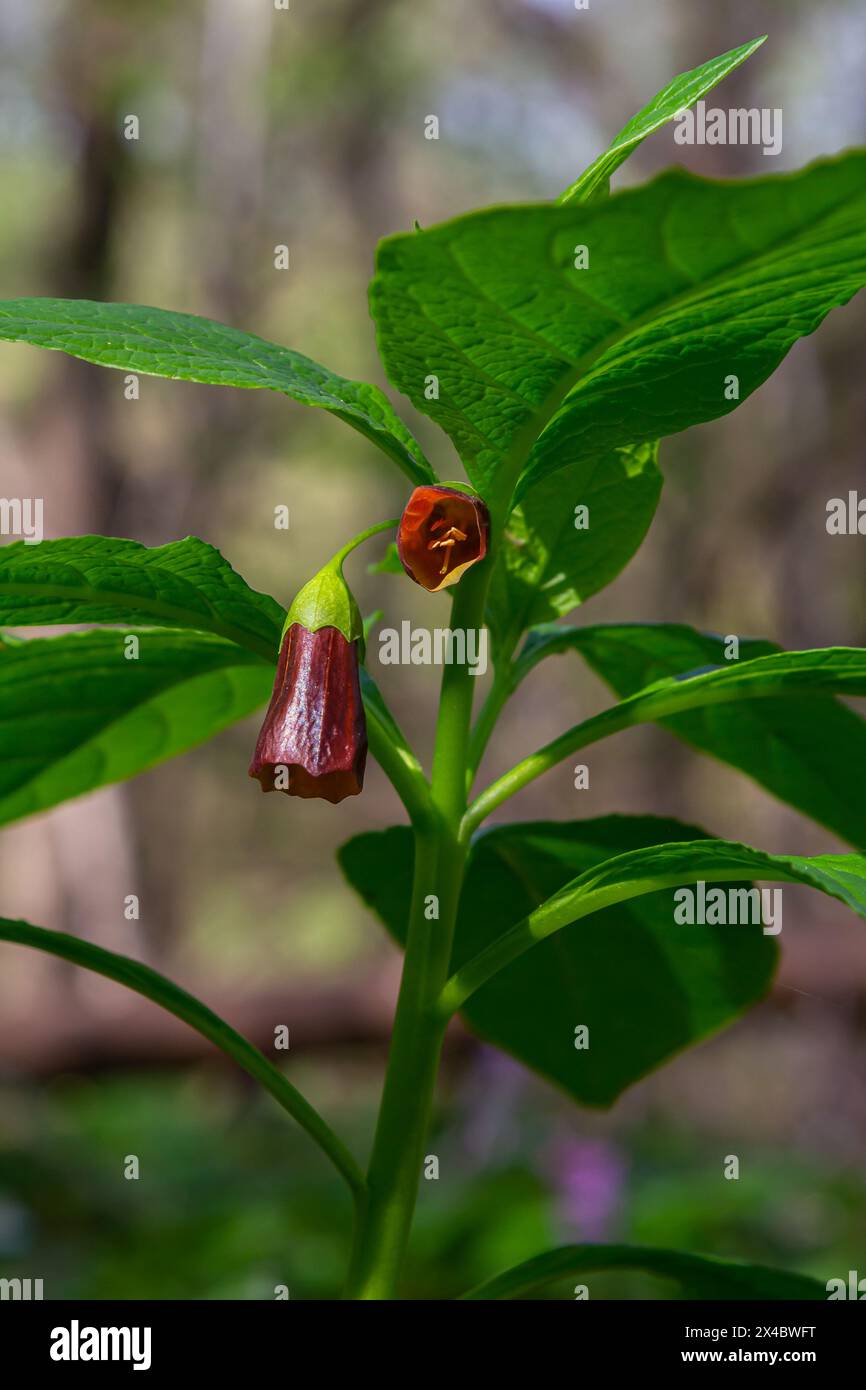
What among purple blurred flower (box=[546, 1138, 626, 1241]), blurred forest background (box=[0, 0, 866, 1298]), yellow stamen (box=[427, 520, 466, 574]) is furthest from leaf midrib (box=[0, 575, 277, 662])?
purple blurred flower (box=[546, 1138, 626, 1241])

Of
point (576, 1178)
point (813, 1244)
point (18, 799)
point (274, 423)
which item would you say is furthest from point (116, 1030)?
point (274, 423)

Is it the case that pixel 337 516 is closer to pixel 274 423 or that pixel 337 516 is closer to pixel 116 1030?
pixel 274 423

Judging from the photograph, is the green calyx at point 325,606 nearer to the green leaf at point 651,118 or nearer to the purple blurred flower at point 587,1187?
the green leaf at point 651,118

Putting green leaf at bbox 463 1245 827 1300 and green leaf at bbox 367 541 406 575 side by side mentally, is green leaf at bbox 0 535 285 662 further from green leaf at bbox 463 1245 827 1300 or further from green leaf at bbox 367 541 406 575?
green leaf at bbox 463 1245 827 1300

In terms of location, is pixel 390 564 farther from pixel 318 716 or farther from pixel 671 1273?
pixel 671 1273

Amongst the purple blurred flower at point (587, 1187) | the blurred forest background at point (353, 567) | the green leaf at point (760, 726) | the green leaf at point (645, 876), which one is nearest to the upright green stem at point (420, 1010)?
the green leaf at point (645, 876)
